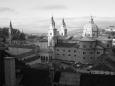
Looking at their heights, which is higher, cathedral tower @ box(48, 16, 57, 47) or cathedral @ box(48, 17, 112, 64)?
cathedral tower @ box(48, 16, 57, 47)

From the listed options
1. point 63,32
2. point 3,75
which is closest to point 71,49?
point 63,32

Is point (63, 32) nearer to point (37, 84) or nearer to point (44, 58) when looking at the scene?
point (44, 58)

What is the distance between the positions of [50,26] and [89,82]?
4125 cm

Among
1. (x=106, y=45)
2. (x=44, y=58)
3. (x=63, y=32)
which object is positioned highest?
(x=63, y=32)

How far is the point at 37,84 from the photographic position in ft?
61.4

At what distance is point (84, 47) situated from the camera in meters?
45.7

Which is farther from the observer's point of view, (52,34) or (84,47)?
(52,34)

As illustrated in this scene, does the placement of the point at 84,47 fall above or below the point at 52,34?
below

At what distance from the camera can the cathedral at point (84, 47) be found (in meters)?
45.3

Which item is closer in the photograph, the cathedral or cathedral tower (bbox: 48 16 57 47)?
the cathedral

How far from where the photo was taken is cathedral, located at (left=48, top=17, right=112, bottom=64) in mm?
45322

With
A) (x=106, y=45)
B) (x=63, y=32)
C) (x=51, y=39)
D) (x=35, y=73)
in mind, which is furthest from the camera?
(x=63, y=32)

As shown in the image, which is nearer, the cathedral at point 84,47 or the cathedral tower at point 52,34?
the cathedral at point 84,47

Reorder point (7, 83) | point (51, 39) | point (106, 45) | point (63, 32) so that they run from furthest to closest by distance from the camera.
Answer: point (63, 32), point (51, 39), point (106, 45), point (7, 83)
